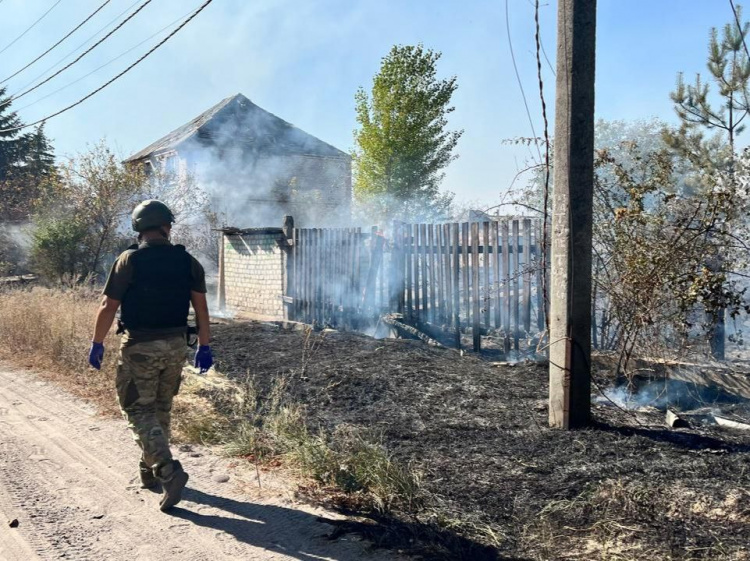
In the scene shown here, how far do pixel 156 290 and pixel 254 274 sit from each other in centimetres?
1032

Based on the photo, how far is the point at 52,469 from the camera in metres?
4.38

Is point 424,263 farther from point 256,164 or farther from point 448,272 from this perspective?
point 256,164

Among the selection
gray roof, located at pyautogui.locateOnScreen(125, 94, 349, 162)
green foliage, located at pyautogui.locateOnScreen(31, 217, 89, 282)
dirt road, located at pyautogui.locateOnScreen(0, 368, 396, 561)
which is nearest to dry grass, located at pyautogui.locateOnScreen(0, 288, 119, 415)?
dirt road, located at pyautogui.locateOnScreen(0, 368, 396, 561)

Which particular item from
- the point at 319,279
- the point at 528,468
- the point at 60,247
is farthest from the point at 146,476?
the point at 60,247

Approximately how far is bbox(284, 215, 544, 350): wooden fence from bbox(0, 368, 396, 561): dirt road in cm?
414

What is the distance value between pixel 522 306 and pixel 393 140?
737 inches

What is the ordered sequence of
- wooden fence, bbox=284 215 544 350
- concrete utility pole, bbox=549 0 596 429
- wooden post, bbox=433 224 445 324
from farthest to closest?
wooden post, bbox=433 224 445 324
wooden fence, bbox=284 215 544 350
concrete utility pole, bbox=549 0 596 429

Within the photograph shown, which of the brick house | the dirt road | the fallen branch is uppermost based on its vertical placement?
the brick house

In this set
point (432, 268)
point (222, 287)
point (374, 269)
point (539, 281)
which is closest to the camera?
point (539, 281)

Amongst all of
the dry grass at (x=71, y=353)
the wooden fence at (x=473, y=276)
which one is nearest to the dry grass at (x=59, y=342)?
the dry grass at (x=71, y=353)

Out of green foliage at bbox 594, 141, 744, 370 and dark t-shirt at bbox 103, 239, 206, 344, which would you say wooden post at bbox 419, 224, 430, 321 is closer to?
green foliage at bbox 594, 141, 744, 370

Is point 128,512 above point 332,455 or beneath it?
beneath

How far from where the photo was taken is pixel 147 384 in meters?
3.95

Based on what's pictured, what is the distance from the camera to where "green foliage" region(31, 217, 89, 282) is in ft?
54.4
